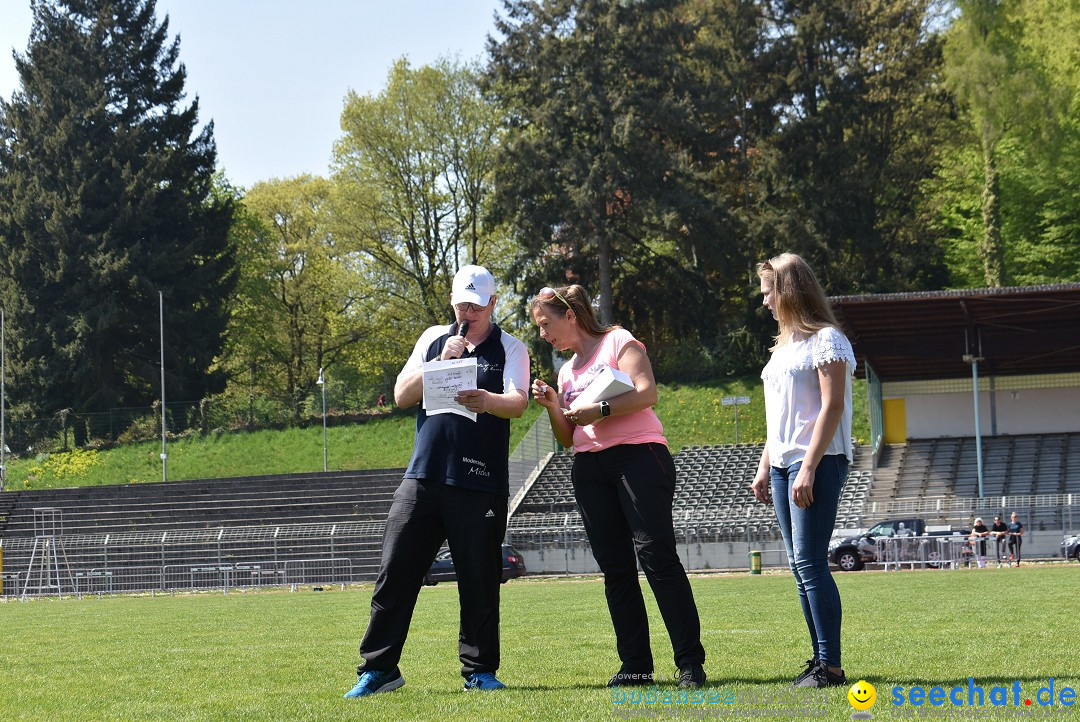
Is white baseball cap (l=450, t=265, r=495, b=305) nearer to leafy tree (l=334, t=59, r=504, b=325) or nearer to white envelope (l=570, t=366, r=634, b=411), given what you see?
white envelope (l=570, t=366, r=634, b=411)

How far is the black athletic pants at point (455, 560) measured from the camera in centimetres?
636

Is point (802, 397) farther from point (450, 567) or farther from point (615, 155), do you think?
point (615, 155)

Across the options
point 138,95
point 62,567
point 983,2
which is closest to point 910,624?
point 62,567

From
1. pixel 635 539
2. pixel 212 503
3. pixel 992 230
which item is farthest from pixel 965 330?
pixel 635 539

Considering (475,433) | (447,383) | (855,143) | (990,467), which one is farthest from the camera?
(855,143)

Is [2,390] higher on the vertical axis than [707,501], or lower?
higher

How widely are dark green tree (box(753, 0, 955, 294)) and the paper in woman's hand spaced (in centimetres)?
4417

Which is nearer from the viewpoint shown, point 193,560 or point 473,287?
point 473,287

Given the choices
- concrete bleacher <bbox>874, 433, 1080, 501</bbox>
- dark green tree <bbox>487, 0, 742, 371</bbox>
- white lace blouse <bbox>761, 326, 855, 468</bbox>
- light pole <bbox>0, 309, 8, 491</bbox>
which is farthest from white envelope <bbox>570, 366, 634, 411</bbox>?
light pole <bbox>0, 309, 8, 491</bbox>

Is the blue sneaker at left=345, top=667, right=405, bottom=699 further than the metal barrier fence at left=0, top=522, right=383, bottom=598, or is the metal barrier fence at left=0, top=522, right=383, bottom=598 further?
the metal barrier fence at left=0, top=522, right=383, bottom=598

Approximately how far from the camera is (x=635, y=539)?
6.36 m

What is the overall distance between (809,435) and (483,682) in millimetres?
1909

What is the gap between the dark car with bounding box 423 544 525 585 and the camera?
100 feet

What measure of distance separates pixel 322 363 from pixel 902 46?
1212 inches
